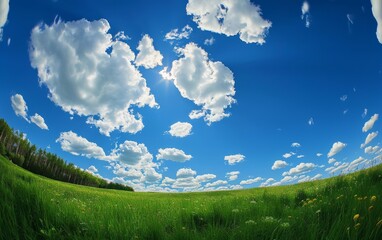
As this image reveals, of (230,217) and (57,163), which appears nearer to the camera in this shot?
(230,217)

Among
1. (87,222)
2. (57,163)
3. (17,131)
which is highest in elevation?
(17,131)

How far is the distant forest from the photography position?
125556mm

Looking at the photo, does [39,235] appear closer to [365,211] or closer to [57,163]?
[365,211]

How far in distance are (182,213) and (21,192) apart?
2.88 metres

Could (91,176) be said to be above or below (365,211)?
above

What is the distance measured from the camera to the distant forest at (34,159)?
125556 mm

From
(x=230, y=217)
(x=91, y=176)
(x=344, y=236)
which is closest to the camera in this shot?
(x=344, y=236)

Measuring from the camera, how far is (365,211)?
3.77 meters

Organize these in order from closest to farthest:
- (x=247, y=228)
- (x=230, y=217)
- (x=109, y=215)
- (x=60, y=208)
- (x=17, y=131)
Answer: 1. (x=247, y=228)
2. (x=60, y=208)
3. (x=109, y=215)
4. (x=230, y=217)
5. (x=17, y=131)

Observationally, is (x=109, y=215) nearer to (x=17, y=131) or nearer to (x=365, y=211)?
(x=365, y=211)

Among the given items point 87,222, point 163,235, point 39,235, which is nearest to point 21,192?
point 39,235

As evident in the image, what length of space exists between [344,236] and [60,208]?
12.8ft

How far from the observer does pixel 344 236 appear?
10.4ft

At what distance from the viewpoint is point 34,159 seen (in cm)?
14238
